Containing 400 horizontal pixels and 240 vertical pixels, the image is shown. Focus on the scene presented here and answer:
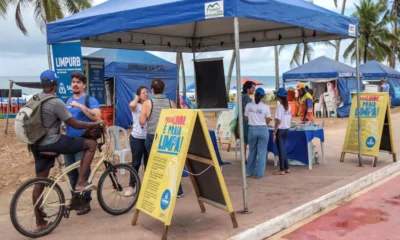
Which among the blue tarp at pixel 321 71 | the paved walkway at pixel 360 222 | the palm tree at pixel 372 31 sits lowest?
the paved walkway at pixel 360 222

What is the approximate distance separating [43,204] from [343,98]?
19037 millimetres

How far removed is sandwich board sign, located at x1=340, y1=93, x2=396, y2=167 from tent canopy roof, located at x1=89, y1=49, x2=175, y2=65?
1046 centimetres

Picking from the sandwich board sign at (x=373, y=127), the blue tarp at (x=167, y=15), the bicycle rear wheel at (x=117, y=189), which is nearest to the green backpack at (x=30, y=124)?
the bicycle rear wheel at (x=117, y=189)

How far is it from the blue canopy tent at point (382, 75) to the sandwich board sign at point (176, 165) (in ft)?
74.1

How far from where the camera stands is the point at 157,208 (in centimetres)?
479

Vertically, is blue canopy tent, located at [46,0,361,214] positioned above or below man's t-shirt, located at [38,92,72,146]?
above

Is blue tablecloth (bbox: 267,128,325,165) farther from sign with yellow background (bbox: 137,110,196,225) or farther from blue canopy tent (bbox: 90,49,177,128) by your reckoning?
blue canopy tent (bbox: 90,49,177,128)

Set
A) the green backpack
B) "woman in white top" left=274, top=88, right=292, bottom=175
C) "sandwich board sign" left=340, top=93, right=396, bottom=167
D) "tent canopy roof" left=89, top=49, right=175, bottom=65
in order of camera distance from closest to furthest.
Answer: the green backpack, "woman in white top" left=274, top=88, right=292, bottom=175, "sandwich board sign" left=340, top=93, right=396, bottom=167, "tent canopy roof" left=89, top=49, right=175, bottom=65

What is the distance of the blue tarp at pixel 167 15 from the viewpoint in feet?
17.6

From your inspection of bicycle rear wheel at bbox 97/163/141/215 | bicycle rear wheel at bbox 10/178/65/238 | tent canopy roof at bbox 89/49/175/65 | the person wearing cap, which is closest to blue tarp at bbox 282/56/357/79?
tent canopy roof at bbox 89/49/175/65

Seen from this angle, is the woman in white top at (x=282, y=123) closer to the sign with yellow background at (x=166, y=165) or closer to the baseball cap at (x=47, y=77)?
the sign with yellow background at (x=166, y=165)

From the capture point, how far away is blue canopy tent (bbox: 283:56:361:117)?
21.3 m

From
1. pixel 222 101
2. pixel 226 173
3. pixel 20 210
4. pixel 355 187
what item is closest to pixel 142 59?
pixel 222 101

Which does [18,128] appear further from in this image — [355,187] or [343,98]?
[343,98]
